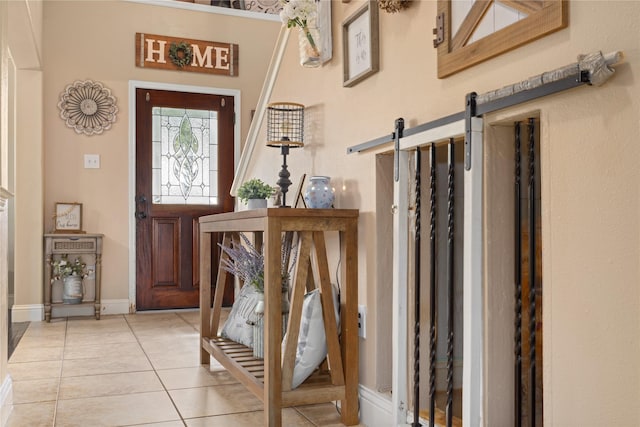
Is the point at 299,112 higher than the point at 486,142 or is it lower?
higher

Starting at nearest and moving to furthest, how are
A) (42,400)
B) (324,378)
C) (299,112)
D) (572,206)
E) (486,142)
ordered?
(572,206) < (486,142) < (324,378) < (42,400) < (299,112)

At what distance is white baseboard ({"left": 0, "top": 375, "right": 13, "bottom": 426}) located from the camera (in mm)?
2414

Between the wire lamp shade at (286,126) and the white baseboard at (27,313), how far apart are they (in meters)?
3.11

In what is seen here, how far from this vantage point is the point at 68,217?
17.1ft

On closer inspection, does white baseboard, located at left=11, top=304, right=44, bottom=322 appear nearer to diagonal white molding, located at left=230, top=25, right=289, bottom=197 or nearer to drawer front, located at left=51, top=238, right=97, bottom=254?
drawer front, located at left=51, top=238, right=97, bottom=254

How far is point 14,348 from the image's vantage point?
3900mm

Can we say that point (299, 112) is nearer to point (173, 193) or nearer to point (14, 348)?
point (14, 348)

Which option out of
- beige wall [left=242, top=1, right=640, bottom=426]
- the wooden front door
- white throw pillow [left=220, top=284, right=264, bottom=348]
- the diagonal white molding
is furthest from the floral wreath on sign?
beige wall [left=242, top=1, right=640, bottom=426]

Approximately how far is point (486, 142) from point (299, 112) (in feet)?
4.51

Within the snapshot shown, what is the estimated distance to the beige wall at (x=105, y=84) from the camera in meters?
5.25

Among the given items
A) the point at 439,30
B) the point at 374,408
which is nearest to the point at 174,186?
the point at 374,408

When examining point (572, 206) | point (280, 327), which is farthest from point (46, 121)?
point (572, 206)

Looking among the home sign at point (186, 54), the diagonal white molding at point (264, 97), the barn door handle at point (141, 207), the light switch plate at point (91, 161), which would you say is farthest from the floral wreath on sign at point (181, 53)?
the diagonal white molding at point (264, 97)

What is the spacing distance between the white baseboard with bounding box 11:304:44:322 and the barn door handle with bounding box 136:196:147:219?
3.59 feet
